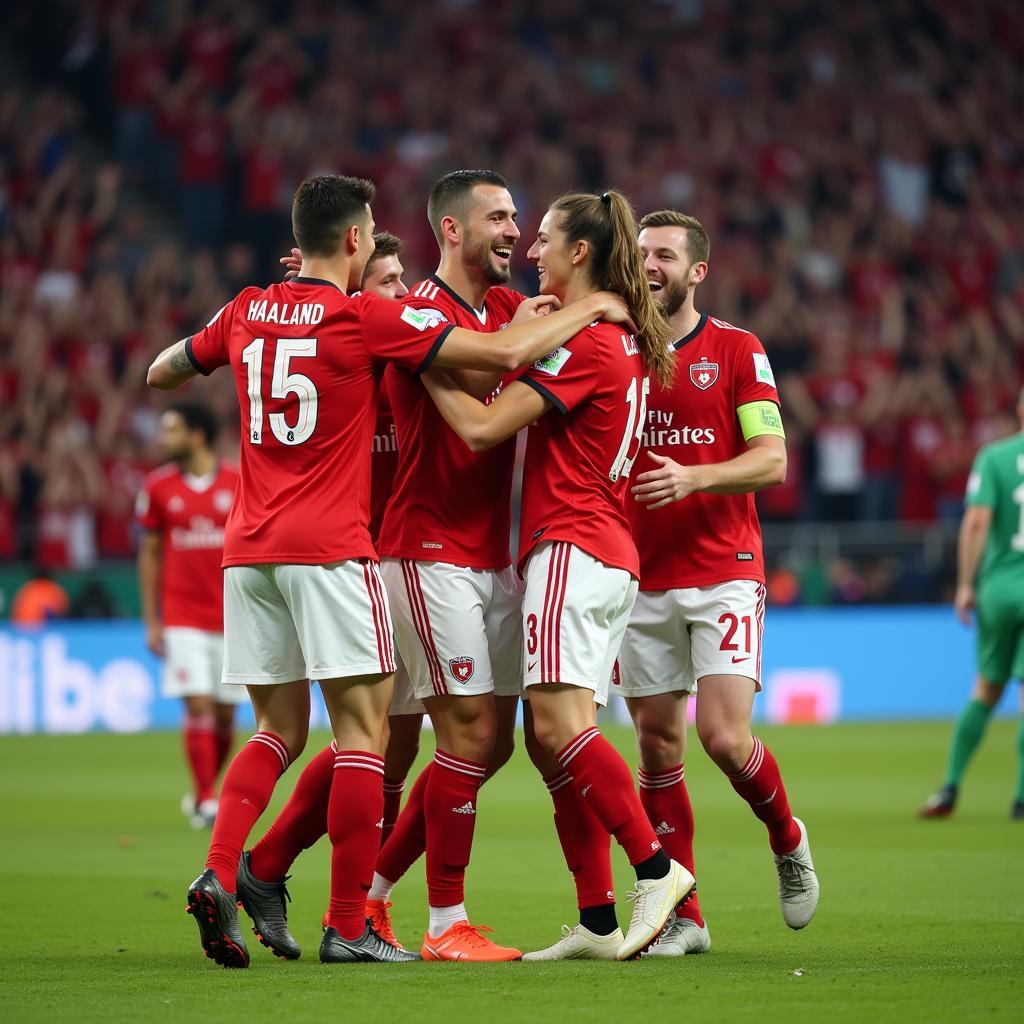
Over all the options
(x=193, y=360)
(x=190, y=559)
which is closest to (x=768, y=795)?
(x=193, y=360)

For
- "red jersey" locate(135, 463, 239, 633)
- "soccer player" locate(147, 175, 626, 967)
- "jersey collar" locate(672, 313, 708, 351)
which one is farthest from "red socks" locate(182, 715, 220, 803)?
"jersey collar" locate(672, 313, 708, 351)

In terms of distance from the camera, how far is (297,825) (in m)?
5.96

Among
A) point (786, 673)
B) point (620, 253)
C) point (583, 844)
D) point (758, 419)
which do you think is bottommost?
point (786, 673)

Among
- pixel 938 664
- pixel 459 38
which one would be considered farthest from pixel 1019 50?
pixel 938 664

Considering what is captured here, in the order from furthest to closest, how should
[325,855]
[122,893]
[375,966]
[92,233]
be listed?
[92,233] → [325,855] → [122,893] → [375,966]

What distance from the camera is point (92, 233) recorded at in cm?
2142

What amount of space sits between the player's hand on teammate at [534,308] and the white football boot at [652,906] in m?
1.87

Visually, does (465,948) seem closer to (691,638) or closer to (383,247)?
(691,638)

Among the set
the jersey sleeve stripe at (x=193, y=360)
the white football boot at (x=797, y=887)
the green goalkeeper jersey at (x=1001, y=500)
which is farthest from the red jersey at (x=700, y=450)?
the green goalkeeper jersey at (x=1001, y=500)

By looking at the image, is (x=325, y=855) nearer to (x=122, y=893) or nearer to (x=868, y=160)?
(x=122, y=893)

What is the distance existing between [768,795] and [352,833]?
1.56 meters

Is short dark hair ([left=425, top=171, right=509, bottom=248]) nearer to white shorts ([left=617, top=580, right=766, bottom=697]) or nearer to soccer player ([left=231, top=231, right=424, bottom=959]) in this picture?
soccer player ([left=231, top=231, right=424, bottom=959])

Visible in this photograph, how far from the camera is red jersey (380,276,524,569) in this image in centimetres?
586

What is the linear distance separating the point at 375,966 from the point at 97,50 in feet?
66.1
